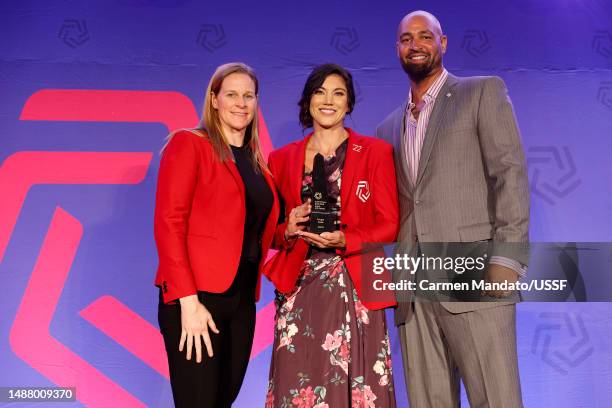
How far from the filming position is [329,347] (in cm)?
224

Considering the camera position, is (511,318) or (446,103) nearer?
(511,318)

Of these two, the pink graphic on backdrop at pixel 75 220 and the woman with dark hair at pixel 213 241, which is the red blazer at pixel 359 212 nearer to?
the woman with dark hair at pixel 213 241

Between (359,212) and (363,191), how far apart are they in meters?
0.08

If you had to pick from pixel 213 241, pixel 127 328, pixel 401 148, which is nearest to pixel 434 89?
pixel 401 148

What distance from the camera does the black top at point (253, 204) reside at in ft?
7.50

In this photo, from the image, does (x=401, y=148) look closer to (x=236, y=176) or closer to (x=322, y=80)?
(x=322, y=80)

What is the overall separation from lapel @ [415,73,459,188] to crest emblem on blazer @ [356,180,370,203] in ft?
0.68

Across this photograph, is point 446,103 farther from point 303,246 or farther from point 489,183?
point 303,246

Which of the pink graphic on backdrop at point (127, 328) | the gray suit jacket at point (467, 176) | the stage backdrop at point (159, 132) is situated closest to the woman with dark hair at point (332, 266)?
the gray suit jacket at point (467, 176)

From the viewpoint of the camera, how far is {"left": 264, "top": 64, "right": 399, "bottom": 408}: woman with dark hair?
7.32 feet

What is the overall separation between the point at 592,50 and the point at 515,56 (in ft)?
1.46

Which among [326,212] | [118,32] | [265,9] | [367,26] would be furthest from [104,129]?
[326,212]

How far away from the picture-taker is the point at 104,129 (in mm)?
3539

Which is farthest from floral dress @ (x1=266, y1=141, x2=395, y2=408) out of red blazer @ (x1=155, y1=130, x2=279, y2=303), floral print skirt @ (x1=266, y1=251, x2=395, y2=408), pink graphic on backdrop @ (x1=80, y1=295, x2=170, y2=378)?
pink graphic on backdrop @ (x1=80, y1=295, x2=170, y2=378)
